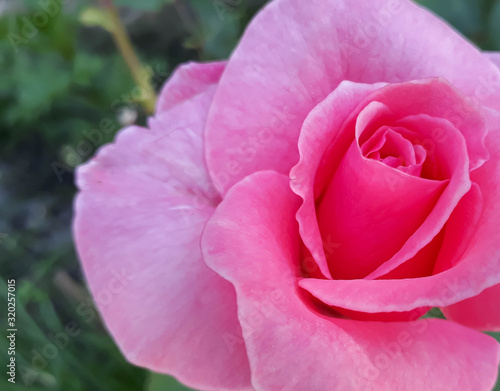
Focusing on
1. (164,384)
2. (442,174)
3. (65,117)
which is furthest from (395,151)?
(65,117)

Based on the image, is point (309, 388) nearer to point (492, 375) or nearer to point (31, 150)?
point (492, 375)

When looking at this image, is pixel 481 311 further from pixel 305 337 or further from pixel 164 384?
pixel 164 384

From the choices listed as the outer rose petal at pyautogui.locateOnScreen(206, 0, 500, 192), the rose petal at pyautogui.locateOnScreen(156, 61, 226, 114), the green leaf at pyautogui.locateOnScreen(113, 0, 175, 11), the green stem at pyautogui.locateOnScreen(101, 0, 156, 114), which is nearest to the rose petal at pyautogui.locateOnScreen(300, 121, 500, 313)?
the outer rose petal at pyautogui.locateOnScreen(206, 0, 500, 192)

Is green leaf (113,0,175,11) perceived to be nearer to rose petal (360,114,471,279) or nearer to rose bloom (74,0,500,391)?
rose bloom (74,0,500,391)

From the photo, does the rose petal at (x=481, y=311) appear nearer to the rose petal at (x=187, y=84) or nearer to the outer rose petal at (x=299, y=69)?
the outer rose petal at (x=299, y=69)

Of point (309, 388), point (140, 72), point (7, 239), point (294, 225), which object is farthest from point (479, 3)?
point (7, 239)

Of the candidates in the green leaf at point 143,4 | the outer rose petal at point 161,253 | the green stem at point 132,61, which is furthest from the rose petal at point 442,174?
the green leaf at point 143,4
